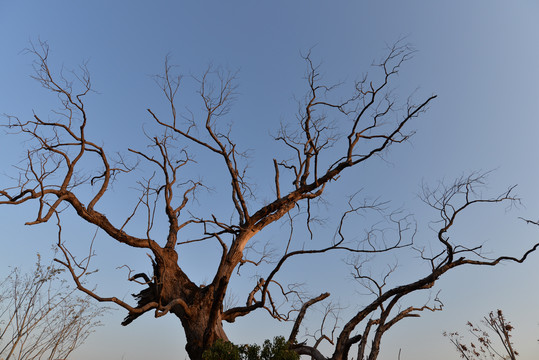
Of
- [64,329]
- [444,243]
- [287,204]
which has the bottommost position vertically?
[64,329]

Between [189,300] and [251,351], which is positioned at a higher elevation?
[189,300]

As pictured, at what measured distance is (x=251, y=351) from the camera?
515 cm

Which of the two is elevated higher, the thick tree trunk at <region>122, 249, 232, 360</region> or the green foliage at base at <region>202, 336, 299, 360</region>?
the thick tree trunk at <region>122, 249, 232, 360</region>

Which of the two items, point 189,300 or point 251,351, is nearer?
point 251,351

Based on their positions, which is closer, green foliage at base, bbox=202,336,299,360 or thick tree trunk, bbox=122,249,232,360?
green foliage at base, bbox=202,336,299,360

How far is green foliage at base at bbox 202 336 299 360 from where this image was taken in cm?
493

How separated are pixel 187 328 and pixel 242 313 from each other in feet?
3.78

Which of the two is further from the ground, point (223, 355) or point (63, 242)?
point (63, 242)

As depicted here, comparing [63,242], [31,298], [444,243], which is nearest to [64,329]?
[31,298]

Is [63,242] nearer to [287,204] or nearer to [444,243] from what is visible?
[287,204]

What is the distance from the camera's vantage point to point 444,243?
22.1 feet

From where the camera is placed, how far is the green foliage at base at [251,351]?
4934 mm

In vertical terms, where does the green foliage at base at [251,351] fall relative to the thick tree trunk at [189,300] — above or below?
below

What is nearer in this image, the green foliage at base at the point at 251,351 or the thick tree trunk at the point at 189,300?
the green foliage at base at the point at 251,351
